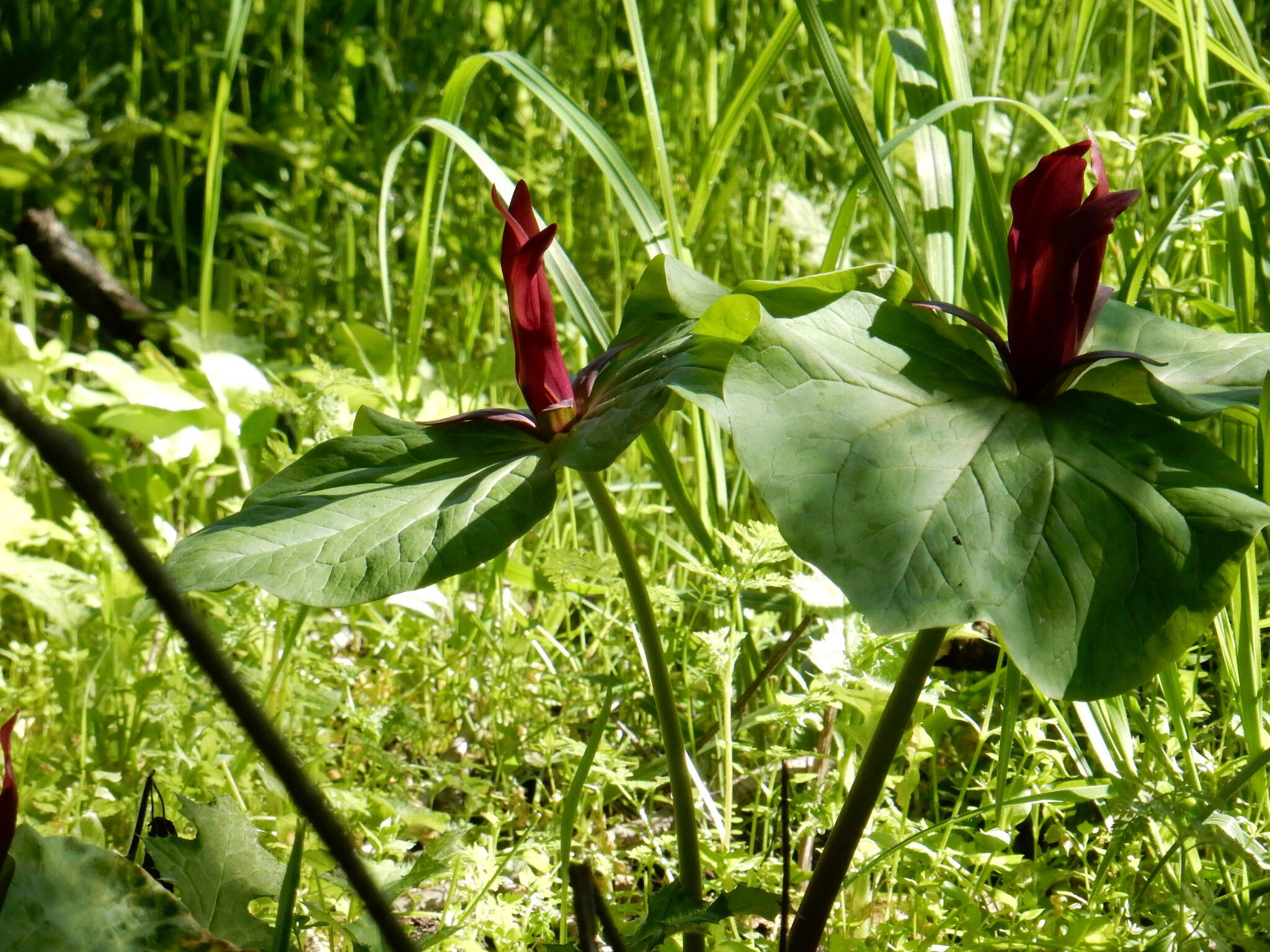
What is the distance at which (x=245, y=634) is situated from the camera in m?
1.50

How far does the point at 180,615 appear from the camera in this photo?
0.34m

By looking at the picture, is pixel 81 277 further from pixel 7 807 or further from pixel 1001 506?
pixel 1001 506

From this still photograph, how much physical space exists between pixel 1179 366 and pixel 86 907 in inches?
38.1

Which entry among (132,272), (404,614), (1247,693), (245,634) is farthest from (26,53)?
(132,272)

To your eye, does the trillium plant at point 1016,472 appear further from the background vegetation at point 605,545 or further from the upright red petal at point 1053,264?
the background vegetation at point 605,545

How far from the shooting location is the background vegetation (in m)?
1.22

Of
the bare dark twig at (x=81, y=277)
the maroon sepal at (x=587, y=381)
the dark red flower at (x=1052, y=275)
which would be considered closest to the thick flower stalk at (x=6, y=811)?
the maroon sepal at (x=587, y=381)

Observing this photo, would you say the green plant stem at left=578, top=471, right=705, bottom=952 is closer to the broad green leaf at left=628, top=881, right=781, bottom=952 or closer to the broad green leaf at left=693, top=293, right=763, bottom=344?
the broad green leaf at left=628, top=881, right=781, bottom=952

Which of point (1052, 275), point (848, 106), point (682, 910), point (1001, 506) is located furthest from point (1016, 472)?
point (848, 106)

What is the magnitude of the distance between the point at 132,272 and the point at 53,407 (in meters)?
1.10

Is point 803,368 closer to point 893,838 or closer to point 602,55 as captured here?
point 893,838

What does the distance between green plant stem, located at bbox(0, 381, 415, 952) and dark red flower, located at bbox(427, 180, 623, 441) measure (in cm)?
63

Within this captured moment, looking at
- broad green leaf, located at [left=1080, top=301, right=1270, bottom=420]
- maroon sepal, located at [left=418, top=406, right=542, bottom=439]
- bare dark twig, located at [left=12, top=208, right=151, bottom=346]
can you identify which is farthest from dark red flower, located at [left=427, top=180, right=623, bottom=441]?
bare dark twig, located at [left=12, top=208, right=151, bottom=346]

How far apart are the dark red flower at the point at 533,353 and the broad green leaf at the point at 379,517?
23mm
